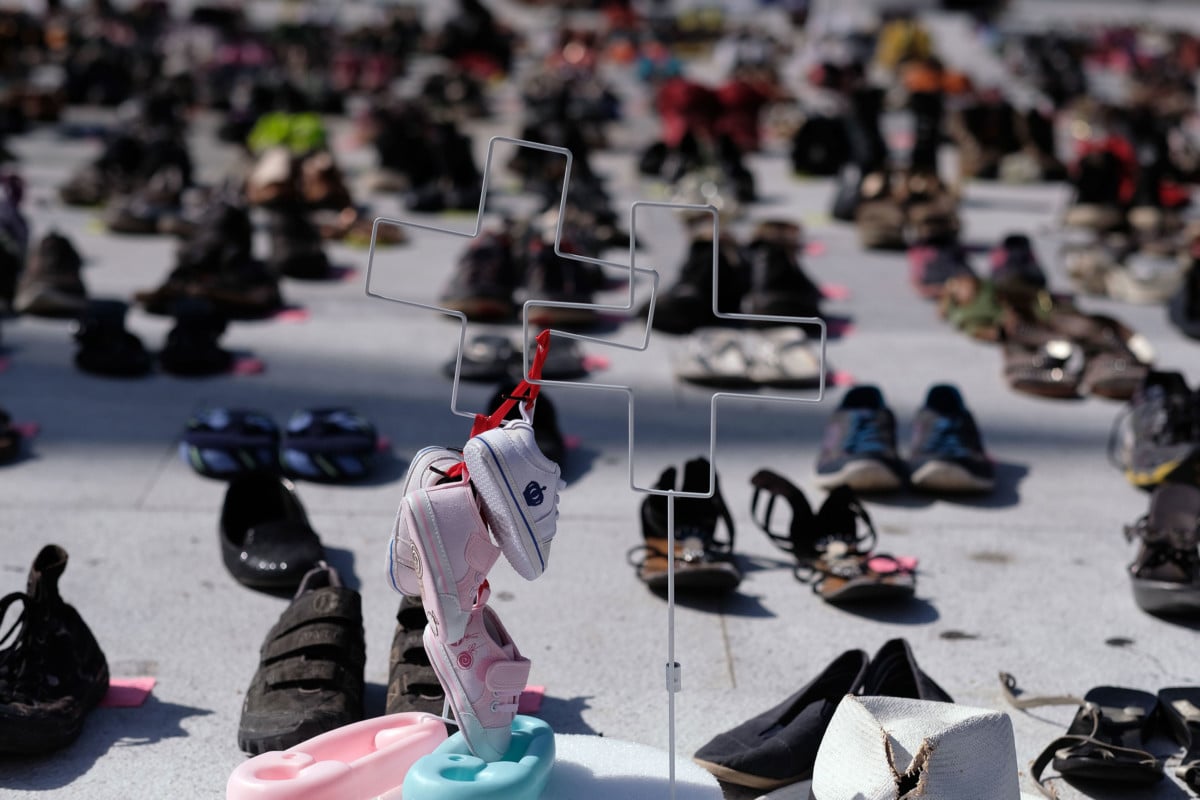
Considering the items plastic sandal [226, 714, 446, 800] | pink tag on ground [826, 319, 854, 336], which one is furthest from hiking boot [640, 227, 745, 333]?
plastic sandal [226, 714, 446, 800]

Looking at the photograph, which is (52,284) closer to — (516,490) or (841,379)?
(841,379)

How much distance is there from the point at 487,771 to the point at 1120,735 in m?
1.62

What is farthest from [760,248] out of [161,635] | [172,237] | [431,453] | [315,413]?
[431,453]

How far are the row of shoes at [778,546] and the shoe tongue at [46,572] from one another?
167 cm

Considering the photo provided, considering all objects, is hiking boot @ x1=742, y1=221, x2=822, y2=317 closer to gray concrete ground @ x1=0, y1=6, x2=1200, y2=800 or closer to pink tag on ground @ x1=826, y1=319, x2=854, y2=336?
pink tag on ground @ x1=826, y1=319, x2=854, y2=336

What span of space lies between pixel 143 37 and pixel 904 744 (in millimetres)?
17173

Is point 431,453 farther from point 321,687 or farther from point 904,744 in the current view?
point 904,744

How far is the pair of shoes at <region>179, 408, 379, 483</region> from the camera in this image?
207 inches

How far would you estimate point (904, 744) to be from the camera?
296cm

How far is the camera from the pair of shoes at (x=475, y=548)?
2.89 metres

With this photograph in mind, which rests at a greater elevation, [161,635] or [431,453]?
[431,453]

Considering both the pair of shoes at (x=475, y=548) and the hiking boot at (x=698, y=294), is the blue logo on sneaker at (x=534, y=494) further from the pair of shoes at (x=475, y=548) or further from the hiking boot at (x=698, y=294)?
the hiking boot at (x=698, y=294)

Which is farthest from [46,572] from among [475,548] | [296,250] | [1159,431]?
[296,250]

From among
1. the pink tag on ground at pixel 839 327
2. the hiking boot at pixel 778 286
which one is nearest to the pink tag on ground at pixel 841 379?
the hiking boot at pixel 778 286
